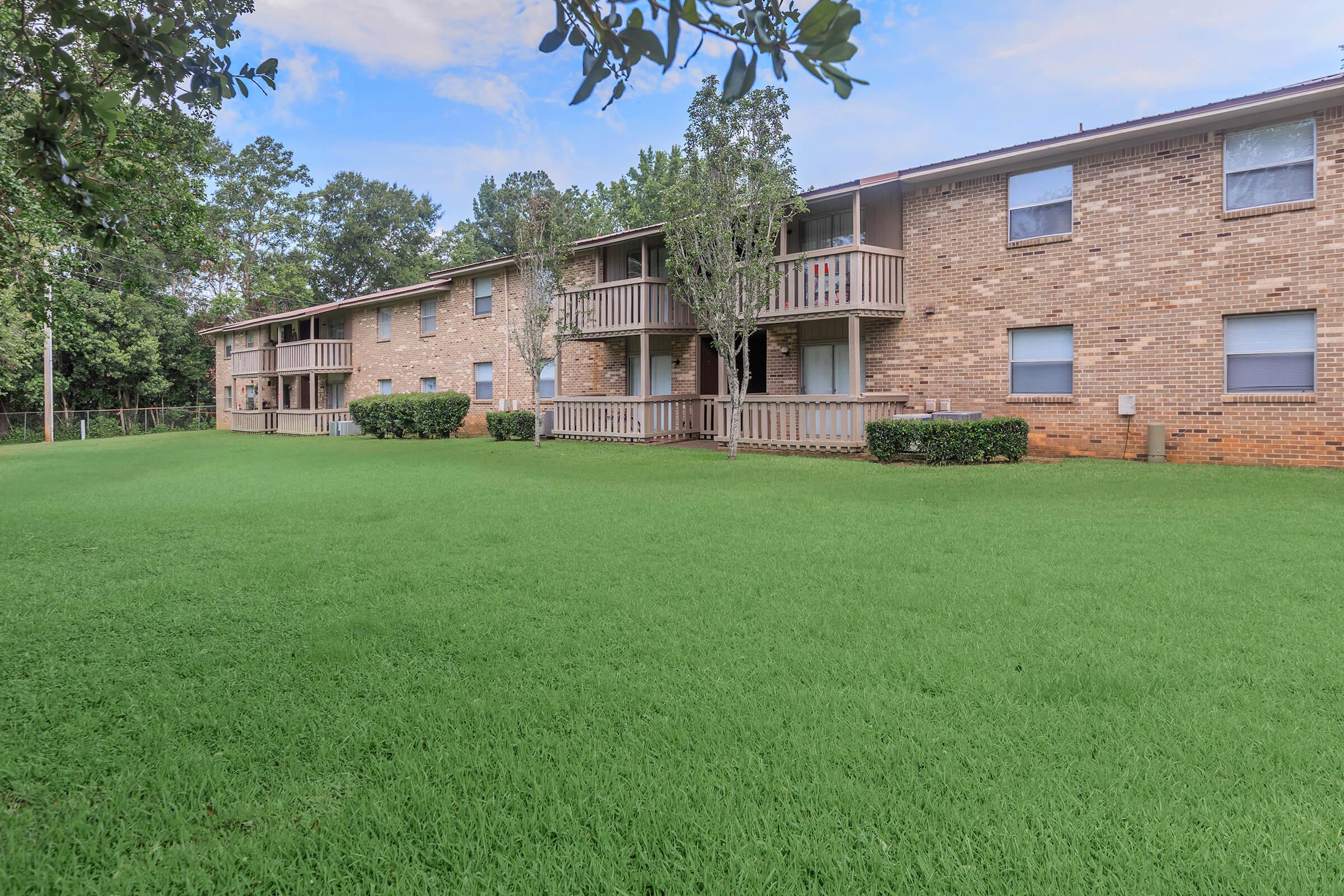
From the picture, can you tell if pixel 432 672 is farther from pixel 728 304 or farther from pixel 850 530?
pixel 728 304

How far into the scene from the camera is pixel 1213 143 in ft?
42.4

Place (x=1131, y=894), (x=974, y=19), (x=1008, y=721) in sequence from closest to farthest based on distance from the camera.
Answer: (x=1131, y=894)
(x=1008, y=721)
(x=974, y=19)

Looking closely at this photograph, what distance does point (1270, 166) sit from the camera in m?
12.6

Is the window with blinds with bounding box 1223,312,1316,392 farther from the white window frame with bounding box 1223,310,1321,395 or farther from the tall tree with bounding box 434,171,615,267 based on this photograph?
the tall tree with bounding box 434,171,615,267

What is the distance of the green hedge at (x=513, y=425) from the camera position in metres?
22.5

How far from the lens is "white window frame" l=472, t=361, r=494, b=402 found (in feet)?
85.6

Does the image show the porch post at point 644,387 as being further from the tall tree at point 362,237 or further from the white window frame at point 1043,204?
the tall tree at point 362,237

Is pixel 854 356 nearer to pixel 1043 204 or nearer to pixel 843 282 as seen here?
pixel 843 282

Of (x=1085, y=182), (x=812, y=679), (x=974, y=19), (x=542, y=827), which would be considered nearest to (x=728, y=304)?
(x=1085, y=182)

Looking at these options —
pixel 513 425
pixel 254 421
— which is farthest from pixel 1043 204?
pixel 254 421

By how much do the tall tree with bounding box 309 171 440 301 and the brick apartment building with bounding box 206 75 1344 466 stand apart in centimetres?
3785

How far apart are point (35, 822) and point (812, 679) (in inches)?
112

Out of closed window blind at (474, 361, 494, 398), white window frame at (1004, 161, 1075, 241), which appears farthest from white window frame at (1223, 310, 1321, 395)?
closed window blind at (474, 361, 494, 398)

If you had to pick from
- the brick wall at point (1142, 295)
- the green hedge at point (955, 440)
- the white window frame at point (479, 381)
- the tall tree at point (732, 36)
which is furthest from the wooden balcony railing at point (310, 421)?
the tall tree at point (732, 36)
